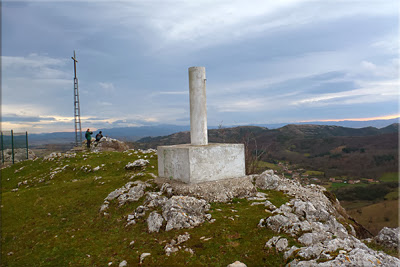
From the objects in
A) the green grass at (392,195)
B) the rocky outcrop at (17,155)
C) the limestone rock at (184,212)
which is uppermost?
the rocky outcrop at (17,155)

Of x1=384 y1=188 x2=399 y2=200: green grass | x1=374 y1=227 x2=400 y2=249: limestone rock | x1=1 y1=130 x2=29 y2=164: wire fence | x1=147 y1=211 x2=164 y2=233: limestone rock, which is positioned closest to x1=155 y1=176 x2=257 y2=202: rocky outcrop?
x1=147 y1=211 x2=164 y2=233: limestone rock

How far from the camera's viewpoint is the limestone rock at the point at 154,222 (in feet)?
28.0

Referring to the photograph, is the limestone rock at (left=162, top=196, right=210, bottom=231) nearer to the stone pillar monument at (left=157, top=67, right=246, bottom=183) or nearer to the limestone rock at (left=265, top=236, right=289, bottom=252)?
the stone pillar monument at (left=157, top=67, right=246, bottom=183)

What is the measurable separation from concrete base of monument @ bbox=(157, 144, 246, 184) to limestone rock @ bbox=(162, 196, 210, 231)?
4.51 feet

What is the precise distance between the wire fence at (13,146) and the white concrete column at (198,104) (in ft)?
93.6

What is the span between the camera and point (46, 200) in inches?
547

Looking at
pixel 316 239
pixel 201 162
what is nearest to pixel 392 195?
pixel 201 162

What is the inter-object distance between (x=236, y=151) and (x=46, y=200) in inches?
431

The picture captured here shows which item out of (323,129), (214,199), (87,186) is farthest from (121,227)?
(323,129)

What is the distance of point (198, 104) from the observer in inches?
475

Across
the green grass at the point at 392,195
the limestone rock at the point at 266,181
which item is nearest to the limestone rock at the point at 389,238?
the limestone rock at the point at 266,181

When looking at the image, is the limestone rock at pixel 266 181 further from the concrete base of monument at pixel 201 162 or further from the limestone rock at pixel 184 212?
the limestone rock at pixel 184 212

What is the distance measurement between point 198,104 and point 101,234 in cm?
690

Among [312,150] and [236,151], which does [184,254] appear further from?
[312,150]
